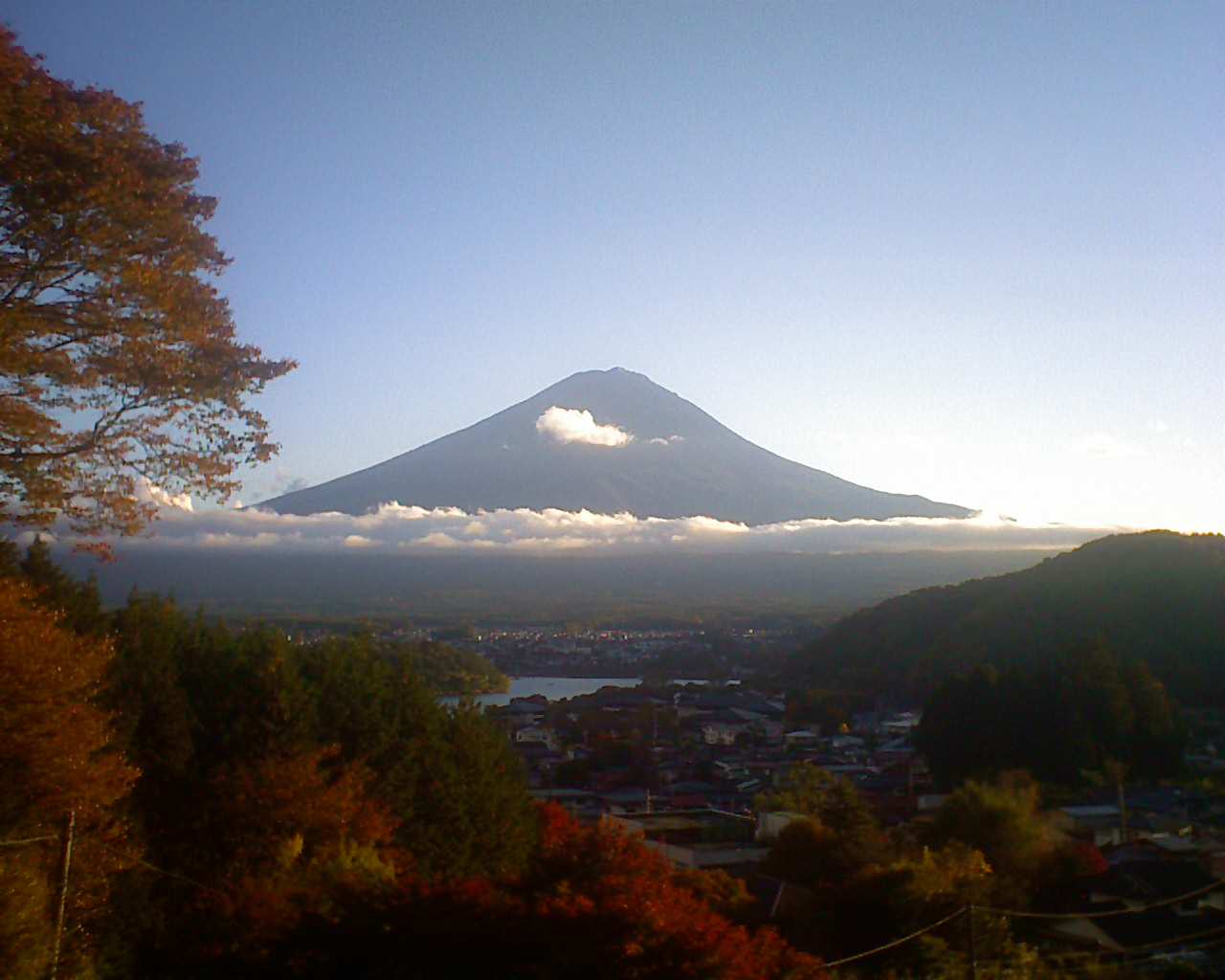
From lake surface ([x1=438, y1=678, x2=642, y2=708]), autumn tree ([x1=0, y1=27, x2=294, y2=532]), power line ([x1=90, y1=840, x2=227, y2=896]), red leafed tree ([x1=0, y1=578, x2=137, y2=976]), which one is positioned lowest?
lake surface ([x1=438, y1=678, x2=642, y2=708])

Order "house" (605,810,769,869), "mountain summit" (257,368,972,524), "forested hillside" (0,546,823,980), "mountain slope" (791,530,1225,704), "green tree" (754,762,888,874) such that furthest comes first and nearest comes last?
1. "mountain summit" (257,368,972,524)
2. "mountain slope" (791,530,1225,704)
3. "house" (605,810,769,869)
4. "green tree" (754,762,888,874)
5. "forested hillside" (0,546,823,980)

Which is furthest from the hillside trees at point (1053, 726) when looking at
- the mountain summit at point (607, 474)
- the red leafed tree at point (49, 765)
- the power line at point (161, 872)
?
the mountain summit at point (607, 474)

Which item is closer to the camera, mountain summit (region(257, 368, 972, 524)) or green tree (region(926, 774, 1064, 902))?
green tree (region(926, 774, 1064, 902))

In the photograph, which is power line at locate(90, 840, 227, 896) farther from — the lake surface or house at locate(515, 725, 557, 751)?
the lake surface

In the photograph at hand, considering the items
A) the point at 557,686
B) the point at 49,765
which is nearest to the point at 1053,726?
the point at 557,686

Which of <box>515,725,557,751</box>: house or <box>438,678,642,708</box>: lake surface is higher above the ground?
<box>438,678,642,708</box>: lake surface

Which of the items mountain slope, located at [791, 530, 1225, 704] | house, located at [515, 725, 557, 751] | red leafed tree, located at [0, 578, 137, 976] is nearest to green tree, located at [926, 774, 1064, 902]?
house, located at [515, 725, 557, 751]

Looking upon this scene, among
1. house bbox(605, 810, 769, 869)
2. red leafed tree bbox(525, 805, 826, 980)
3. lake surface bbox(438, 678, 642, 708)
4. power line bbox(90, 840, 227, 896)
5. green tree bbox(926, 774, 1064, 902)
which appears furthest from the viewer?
lake surface bbox(438, 678, 642, 708)
